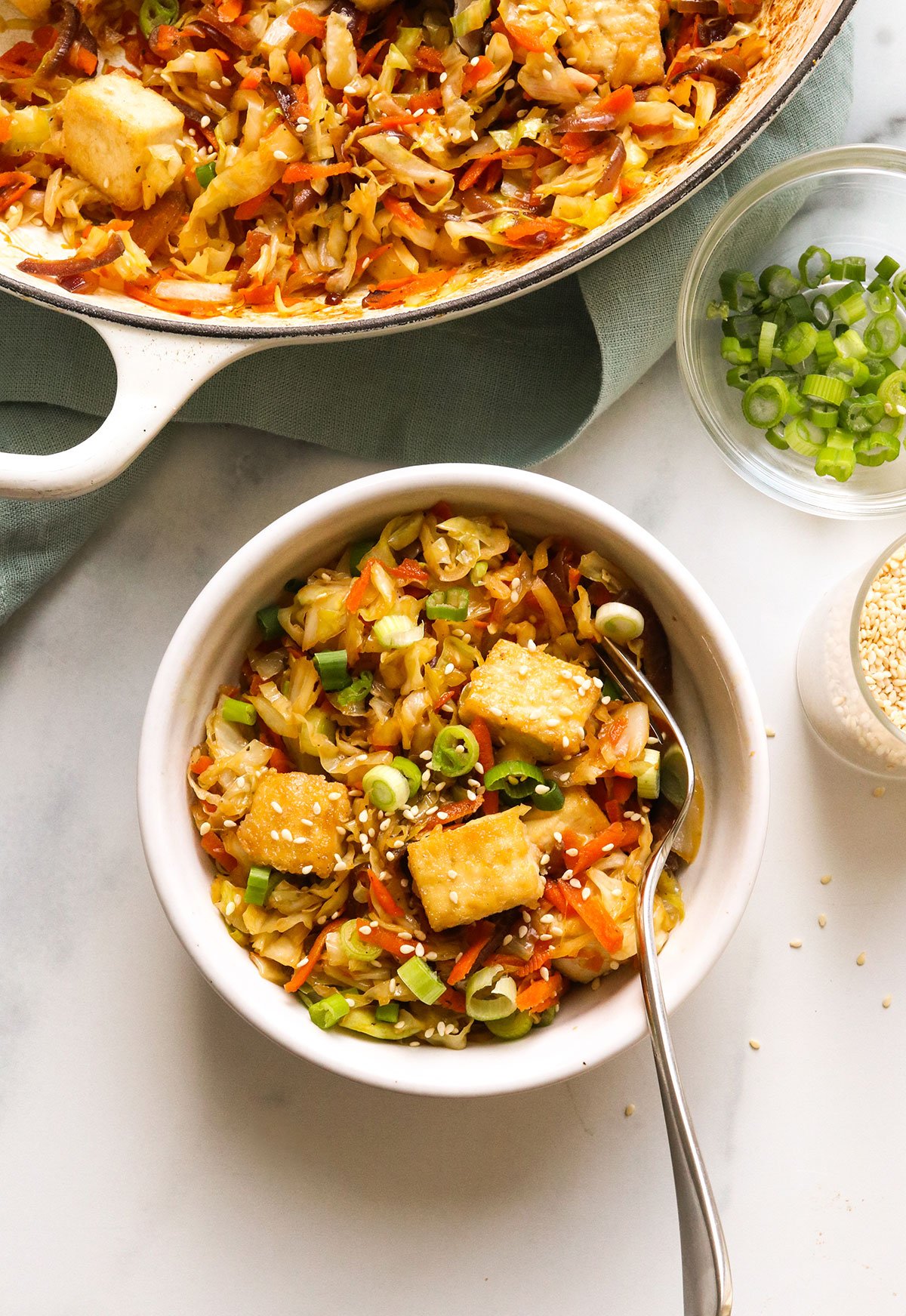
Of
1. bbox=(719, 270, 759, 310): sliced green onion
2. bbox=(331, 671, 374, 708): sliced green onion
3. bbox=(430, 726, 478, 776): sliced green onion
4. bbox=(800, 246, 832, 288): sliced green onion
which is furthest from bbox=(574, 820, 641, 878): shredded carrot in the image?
bbox=(800, 246, 832, 288): sliced green onion

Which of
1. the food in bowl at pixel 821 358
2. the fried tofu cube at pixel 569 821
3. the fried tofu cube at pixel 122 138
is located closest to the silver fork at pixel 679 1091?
the fried tofu cube at pixel 569 821

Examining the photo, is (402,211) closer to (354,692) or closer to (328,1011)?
(354,692)

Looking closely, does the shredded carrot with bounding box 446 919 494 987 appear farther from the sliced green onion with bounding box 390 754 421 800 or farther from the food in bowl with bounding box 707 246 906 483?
the food in bowl with bounding box 707 246 906 483

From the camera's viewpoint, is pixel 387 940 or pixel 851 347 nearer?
pixel 387 940

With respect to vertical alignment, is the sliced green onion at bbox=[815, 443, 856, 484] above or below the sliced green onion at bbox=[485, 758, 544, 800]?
above

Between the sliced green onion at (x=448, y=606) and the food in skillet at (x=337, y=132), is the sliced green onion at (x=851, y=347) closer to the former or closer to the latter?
the food in skillet at (x=337, y=132)

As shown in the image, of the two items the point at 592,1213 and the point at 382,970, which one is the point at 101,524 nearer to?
the point at 382,970

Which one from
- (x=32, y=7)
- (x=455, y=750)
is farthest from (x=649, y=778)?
(x=32, y=7)
